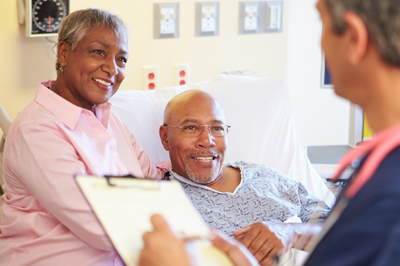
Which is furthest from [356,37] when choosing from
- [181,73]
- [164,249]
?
[181,73]

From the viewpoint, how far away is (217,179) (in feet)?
6.52

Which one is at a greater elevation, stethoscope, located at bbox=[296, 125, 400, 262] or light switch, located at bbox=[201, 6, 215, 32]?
light switch, located at bbox=[201, 6, 215, 32]

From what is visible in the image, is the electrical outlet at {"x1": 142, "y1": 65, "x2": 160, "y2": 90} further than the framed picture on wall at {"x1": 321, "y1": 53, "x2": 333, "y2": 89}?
No

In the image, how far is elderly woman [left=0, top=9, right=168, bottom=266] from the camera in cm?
143

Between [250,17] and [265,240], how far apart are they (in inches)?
73.3

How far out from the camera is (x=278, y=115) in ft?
8.40

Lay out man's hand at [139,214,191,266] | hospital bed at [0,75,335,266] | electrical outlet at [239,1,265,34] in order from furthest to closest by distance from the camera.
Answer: electrical outlet at [239,1,265,34], hospital bed at [0,75,335,266], man's hand at [139,214,191,266]

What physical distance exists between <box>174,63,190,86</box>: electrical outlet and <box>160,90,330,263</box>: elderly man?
32.9 inches

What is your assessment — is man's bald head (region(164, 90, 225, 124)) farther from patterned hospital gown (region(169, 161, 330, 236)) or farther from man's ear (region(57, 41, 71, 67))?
man's ear (region(57, 41, 71, 67))

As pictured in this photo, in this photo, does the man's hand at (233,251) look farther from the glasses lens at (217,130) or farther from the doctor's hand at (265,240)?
the glasses lens at (217,130)

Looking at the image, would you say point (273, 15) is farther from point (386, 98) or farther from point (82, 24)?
point (386, 98)

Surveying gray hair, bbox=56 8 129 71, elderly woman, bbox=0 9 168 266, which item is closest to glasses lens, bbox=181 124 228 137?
elderly woman, bbox=0 9 168 266

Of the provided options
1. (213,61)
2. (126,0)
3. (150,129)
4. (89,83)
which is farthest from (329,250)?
(213,61)

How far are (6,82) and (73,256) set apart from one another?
3.45ft
